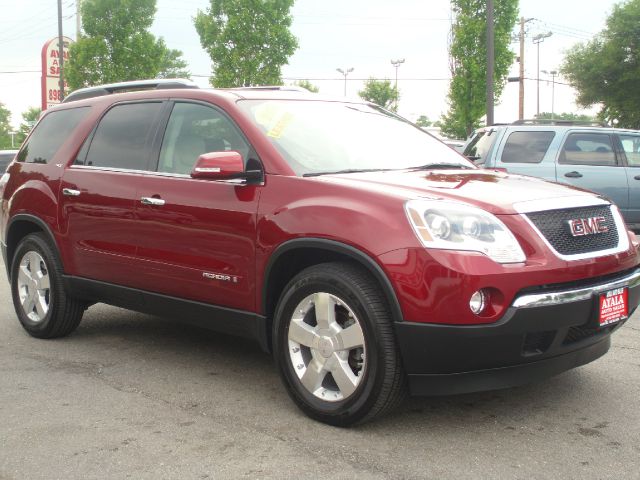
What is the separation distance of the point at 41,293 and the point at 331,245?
3.00 m

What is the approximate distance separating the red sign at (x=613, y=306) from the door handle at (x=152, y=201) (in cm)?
254

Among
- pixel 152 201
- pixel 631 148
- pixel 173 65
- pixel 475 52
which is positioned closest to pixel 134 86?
pixel 152 201

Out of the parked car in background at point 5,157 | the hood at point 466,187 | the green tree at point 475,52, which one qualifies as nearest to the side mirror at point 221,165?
the hood at point 466,187

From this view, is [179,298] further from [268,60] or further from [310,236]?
[268,60]

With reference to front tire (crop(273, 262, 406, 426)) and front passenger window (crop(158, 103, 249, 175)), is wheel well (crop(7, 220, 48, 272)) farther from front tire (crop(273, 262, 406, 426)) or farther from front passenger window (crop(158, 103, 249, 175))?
front tire (crop(273, 262, 406, 426))

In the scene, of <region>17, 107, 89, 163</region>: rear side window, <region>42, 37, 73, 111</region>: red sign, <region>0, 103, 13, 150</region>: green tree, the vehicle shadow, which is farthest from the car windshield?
<region>0, 103, 13, 150</region>: green tree

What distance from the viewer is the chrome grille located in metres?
3.71

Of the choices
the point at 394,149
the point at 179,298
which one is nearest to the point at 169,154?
the point at 179,298

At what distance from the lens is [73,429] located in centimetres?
392

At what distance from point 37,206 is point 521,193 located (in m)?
3.60

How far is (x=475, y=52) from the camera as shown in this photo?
2664 cm

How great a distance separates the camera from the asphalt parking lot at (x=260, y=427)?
3.41 meters

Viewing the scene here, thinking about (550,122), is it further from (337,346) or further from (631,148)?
(337,346)

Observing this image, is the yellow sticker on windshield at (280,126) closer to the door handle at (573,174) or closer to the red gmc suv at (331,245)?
the red gmc suv at (331,245)
